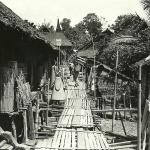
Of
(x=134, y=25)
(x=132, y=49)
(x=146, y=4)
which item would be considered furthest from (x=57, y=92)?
(x=134, y=25)

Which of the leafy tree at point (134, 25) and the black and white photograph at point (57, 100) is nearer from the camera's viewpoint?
the black and white photograph at point (57, 100)

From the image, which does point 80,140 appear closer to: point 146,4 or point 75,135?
point 75,135

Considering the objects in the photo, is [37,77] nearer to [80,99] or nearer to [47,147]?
[80,99]

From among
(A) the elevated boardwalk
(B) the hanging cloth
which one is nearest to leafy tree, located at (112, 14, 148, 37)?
(B) the hanging cloth

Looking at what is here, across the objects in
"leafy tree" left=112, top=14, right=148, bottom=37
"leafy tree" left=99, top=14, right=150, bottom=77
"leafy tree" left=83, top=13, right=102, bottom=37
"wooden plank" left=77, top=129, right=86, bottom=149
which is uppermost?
"leafy tree" left=83, top=13, right=102, bottom=37

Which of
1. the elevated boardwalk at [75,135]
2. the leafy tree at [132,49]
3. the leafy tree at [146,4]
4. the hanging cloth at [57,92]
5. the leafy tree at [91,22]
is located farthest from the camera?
the leafy tree at [91,22]

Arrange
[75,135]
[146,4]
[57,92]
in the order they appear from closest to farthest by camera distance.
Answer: [75,135] < [57,92] < [146,4]

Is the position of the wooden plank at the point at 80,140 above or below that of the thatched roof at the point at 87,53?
below

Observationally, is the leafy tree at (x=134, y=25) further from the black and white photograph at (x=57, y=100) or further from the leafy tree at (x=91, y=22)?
the leafy tree at (x=91, y=22)

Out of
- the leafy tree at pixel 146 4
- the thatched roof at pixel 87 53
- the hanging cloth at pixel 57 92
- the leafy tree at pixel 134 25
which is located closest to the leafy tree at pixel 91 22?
the thatched roof at pixel 87 53

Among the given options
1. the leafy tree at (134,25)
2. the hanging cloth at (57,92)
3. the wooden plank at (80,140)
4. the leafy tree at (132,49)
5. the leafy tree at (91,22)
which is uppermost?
the leafy tree at (91,22)

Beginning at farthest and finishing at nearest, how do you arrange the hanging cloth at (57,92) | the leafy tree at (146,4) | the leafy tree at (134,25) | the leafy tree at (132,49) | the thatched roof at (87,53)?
the thatched roof at (87,53) → the leafy tree at (134,25) → the leafy tree at (132,49) → the leafy tree at (146,4) → the hanging cloth at (57,92)

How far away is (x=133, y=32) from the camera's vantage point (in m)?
22.5

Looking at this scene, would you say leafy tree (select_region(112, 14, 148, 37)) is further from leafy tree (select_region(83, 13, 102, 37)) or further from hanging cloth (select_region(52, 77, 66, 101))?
leafy tree (select_region(83, 13, 102, 37))
